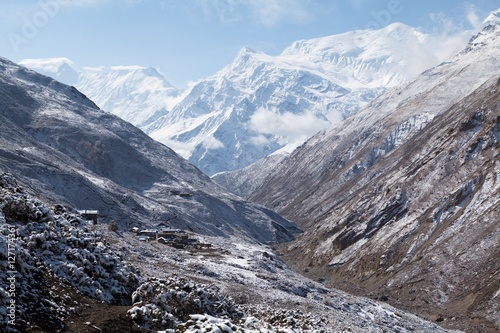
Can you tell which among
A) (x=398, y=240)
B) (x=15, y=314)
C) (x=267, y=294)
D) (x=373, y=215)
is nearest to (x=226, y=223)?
(x=373, y=215)

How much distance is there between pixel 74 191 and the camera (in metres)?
122

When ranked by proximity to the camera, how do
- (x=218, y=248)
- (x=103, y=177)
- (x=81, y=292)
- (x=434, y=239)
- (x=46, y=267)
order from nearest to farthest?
1. (x=81, y=292)
2. (x=46, y=267)
3. (x=218, y=248)
4. (x=434, y=239)
5. (x=103, y=177)

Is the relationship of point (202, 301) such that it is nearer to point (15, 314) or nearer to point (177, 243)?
point (15, 314)

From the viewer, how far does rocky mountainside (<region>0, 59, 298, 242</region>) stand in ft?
397

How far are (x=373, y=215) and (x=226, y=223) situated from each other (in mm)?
52574

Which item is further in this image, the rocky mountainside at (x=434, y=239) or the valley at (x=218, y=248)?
the rocky mountainside at (x=434, y=239)

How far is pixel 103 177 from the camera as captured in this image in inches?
6161

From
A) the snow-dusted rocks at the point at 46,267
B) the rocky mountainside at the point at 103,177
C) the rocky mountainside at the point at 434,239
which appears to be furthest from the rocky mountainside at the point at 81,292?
the rocky mountainside at the point at 103,177

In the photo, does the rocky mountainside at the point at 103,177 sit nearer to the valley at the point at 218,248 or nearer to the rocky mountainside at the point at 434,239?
the valley at the point at 218,248

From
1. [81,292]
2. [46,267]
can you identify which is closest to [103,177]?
[46,267]

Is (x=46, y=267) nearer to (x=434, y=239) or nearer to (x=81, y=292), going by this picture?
(x=81, y=292)

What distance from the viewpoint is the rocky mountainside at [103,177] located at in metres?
121

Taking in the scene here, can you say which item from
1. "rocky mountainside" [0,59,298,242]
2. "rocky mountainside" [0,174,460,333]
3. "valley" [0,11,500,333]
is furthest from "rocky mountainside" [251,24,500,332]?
"rocky mountainside" [0,174,460,333]

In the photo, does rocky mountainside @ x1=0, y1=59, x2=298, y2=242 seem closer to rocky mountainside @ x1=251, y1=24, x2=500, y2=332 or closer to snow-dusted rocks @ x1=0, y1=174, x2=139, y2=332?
rocky mountainside @ x1=251, y1=24, x2=500, y2=332
